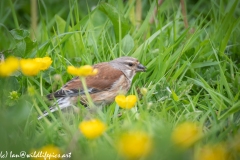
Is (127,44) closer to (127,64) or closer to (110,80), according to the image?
(127,64)

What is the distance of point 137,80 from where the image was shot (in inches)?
186

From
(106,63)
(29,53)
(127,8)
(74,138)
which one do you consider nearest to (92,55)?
(106,63)

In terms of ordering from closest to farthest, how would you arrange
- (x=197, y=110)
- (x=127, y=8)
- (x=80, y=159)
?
(x=80, y=159), (x=197, y=110), (x=127, y=8)

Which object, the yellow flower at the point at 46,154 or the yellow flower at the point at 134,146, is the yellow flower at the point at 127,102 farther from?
the yellow flower at the point at 134,146

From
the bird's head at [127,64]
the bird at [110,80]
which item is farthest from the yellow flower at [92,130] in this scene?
the bird's head at [127,64]

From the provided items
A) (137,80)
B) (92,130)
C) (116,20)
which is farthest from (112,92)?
(92,130)

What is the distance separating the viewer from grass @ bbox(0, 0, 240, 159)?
10.5ft

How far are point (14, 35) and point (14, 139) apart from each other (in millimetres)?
1839

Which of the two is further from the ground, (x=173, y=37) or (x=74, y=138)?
(x=74, y=138)

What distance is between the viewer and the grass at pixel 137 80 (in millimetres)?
3195

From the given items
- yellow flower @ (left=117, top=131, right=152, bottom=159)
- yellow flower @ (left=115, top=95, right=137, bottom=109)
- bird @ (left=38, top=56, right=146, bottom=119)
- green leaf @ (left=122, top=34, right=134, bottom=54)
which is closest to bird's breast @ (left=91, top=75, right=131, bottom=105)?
bird @ (left=38, top=56, right=146, bottom=119)

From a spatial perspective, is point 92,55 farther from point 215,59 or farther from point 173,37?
point 215,59

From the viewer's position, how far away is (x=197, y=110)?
3.98 meters

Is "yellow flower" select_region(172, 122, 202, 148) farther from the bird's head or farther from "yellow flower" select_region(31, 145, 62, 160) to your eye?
the bird's head
